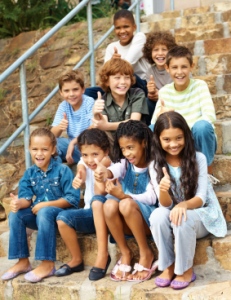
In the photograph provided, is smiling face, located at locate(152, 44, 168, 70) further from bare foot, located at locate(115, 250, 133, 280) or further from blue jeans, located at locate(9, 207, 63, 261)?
bare foot, located at locate(115, 250, 133, 280)

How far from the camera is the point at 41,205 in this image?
3258 millimetres

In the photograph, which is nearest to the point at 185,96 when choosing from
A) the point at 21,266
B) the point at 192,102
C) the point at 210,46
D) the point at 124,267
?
the point at 192,102

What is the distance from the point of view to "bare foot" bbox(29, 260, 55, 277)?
3.12 metres

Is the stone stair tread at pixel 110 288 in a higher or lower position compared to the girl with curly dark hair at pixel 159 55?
lower

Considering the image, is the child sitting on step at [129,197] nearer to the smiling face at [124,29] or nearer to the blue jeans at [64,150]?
the blue jeans at [64,150]

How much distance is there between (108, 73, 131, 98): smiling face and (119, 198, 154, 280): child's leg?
109cm

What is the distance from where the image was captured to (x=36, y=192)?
338 cm

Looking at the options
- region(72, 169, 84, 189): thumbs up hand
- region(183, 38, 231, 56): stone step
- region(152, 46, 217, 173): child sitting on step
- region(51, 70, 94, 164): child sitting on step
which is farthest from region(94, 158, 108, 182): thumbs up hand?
region(183, 38, 231, 56): stone step

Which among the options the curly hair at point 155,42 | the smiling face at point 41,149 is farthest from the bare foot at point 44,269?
the curly hair at point 155,42

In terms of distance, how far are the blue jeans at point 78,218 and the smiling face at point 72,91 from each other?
955 mm

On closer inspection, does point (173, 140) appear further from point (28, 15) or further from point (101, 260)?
point (28, 15)

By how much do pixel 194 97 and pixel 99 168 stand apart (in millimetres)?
875

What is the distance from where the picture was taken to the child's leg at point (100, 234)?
3025 mm

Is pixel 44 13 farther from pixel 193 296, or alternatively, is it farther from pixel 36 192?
pixel 193 296
